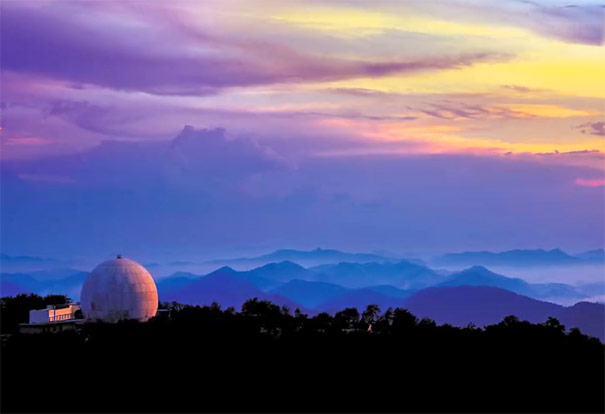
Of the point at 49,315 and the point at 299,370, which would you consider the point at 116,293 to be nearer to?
the point at 49,315

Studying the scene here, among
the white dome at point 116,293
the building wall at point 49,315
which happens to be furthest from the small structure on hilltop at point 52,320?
the white dome at point 116,293

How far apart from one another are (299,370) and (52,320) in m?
36.7

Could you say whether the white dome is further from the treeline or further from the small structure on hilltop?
the treeline

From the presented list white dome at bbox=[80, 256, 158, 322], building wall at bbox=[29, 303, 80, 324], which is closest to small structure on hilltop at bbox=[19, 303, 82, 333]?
building wall at bbox=[29, 303, 80, 324]

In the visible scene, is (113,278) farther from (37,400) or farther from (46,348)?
(37,400)

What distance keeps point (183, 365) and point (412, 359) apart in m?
17.6

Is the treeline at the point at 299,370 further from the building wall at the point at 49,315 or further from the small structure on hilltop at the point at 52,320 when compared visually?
the building wall at the point at 49,315

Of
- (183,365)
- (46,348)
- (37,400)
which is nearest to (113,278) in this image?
(46,348)

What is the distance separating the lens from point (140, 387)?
6569 centimetres

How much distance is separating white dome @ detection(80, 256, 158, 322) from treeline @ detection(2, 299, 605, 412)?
8.76 ft

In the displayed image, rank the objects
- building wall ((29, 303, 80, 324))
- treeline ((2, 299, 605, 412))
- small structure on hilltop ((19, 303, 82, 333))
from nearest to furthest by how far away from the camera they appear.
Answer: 1. treeline ((2, 299, 605, 412))
2. small structure on hilltop ((19, 303, 82, 333))
3. building wall ((29, 303, 80, 324))

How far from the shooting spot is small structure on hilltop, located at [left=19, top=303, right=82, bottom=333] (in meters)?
91.9

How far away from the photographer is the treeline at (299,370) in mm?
62969

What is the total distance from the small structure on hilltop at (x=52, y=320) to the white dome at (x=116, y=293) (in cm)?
243
